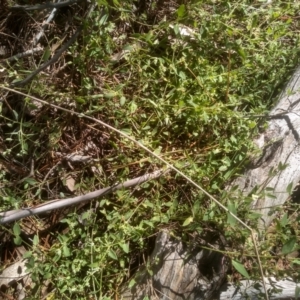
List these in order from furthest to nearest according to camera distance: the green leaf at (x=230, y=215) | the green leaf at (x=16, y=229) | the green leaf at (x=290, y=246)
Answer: the green leaf at (x=16, y=229) → the green leaf at (x=230, y=215) → the green leaf at (x=290, y=246)

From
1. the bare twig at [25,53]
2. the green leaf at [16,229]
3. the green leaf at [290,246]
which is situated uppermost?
the bare twig at [25,53]

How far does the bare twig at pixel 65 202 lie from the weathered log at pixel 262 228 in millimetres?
329

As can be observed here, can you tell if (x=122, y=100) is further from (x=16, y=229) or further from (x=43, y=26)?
(x=16, y=229)

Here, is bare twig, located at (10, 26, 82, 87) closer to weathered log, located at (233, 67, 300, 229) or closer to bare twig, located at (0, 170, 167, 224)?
bare twig, located at (0, 170, 167, 224)

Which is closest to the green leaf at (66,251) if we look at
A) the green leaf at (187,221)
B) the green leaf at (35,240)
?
the green leaf at (35,240)

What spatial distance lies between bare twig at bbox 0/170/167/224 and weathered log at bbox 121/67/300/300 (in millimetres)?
329

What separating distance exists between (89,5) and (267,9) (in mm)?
1027

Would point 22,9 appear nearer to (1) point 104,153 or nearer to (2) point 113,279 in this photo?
(1) point 104,153

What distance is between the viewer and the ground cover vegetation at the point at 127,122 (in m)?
2.70

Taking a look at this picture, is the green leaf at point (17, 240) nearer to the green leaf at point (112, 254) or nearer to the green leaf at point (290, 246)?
the green leaf at point (112, 254)

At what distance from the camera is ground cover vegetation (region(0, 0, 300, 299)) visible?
106 inches

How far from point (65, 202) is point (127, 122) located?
0.55 metres

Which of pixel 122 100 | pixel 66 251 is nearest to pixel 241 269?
pixel 66 251

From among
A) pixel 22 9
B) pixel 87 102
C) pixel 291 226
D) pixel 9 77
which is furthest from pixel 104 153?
pixel 291 226
